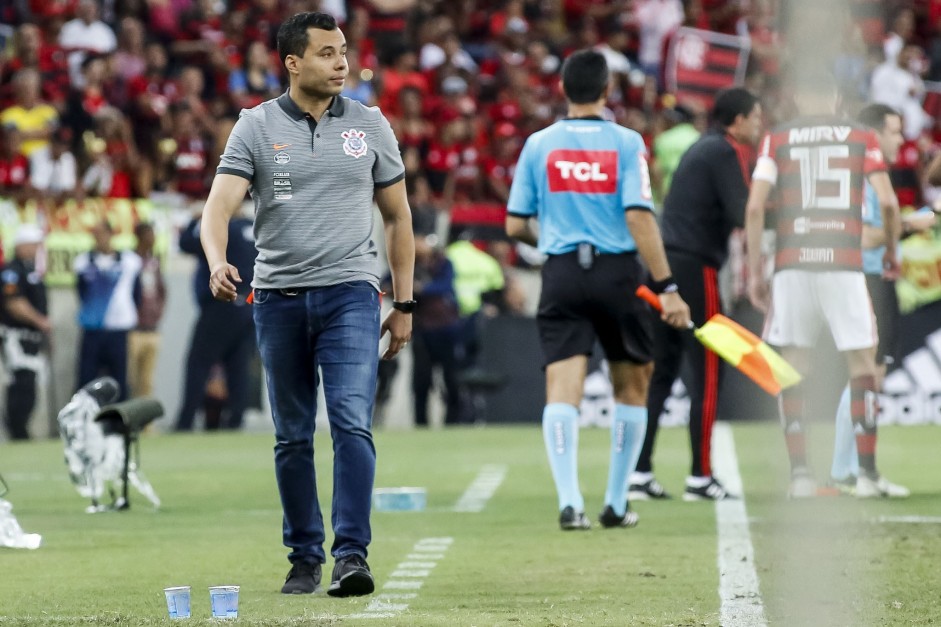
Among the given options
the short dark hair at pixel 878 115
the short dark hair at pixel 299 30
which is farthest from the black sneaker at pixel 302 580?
the short dark hair at pixel 878 115

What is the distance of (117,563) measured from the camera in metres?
7.50

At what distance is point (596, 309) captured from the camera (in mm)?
8492

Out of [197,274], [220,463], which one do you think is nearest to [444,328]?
[197,274]

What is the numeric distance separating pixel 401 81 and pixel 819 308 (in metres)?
13.6

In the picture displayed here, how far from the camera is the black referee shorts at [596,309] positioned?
333 inches

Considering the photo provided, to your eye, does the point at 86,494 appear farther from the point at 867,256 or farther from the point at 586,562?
the point at 867,256

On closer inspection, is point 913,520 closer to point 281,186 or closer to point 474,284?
point 281,186

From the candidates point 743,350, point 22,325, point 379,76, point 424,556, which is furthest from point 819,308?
point 379,76

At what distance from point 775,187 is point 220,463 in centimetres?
601

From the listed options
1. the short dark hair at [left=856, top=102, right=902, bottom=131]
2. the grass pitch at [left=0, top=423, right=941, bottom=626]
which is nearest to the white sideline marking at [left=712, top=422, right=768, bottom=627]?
the grass pitch at [left=0, top=423, right=941, bottom=626]

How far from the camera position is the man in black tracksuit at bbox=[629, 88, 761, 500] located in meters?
10.2

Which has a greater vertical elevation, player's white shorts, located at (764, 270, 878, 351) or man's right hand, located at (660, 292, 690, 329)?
man's right hand, located at (660, 292, 690, 329)

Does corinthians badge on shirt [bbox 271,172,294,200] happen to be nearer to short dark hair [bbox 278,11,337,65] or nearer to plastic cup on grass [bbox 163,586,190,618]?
short dark hair [bbox 278,11,337,65]

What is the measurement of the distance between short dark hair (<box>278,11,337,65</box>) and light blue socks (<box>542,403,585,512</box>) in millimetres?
2834
